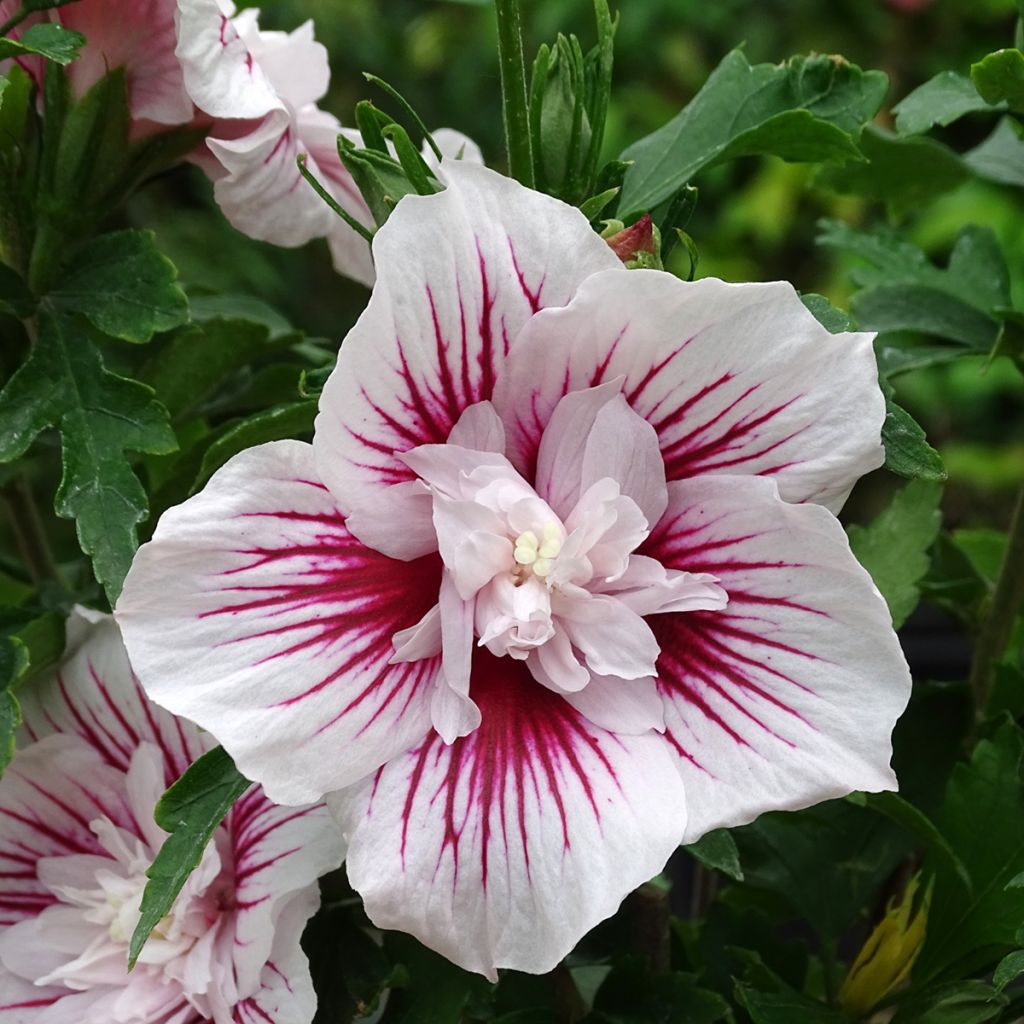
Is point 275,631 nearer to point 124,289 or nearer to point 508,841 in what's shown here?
point 508,841

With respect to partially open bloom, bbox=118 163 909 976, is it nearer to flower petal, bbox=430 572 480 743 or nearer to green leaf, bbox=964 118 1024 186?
flower petal, bbox=430 572 480 743

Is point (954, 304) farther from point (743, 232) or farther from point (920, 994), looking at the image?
point (743, 232)

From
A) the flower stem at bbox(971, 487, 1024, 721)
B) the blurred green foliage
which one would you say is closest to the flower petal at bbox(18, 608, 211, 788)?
the flower stem at bbox(971, 487, 1024, 721)

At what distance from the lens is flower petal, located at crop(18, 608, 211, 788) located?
1.75 ft

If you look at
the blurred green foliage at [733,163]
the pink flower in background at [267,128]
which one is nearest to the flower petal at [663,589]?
the pink flower in background at [267,128]

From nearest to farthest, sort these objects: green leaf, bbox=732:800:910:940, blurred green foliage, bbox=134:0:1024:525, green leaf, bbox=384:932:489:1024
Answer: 1. green leaf, bbox=384:932:489:1024
2. green leaf, bbox=732:800:910:940
3. blurred green foliage, bbox=134:0:1024:525

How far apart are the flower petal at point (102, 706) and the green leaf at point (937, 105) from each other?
39 centimetres

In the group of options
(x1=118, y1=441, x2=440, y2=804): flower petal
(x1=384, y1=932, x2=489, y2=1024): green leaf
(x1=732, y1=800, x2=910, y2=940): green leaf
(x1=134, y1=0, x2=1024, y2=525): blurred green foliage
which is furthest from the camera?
(x1=134, y1=0, x2=1024, y2=525): blurred green foliage

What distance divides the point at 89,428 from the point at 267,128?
135 mm

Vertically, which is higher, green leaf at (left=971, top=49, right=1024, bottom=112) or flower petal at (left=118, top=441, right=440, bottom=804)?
green leaf at (left=971, top=49, right=1024, bottom=112)

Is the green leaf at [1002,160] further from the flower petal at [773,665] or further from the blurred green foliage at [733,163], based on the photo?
the blurred green foliage at [733,163]

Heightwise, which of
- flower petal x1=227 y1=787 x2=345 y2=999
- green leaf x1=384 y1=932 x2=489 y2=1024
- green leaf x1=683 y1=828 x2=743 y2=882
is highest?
green leaf x1=683 y1=828 x2=743 y2=882

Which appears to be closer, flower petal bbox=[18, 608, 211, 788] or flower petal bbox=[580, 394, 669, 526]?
flower petal bbox=[580, 394, 669, 526]

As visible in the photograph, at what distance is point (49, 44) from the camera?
0.48 m
